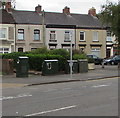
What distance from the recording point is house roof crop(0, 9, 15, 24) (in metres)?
45.4

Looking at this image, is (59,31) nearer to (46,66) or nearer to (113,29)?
(113,29)

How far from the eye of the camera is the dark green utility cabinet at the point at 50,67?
24.1 meters

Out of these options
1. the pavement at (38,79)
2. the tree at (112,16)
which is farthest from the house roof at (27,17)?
the pavement at (38,79)

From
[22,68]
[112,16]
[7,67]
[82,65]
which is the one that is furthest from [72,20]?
[22,68]

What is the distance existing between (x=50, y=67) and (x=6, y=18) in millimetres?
23974

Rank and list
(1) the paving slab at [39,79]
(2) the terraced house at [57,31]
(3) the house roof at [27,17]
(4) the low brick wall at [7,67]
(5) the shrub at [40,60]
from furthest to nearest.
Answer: (3) the house roof at [27,17] < (2) the terraced house at [57,31] < (5) the shrub at [40,60] < (4) the low brick wall at [7,67] < (1) the paving slab at [39,79]

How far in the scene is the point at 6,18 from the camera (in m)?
46.2

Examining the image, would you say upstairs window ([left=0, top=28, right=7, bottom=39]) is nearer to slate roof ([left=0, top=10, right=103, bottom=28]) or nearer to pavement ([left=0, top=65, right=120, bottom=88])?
slate roof ([left=0, top=10, right=103, bottom=28])

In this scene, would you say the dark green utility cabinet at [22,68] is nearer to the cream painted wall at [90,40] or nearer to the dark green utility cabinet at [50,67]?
the dark green utility cabinet at [50,67]

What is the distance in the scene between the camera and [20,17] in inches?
1874

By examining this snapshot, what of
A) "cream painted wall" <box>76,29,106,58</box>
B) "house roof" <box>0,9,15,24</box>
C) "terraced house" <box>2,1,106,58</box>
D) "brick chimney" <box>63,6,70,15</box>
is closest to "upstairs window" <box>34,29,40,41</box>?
"terraced house" <box>2,1,106,58</box>

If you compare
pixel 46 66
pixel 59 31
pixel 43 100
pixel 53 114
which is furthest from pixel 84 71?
pixel 59 31

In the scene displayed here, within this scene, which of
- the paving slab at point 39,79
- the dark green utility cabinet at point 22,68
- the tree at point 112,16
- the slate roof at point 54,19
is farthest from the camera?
the slate roof at point 54,19

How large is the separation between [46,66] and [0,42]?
21.5m
